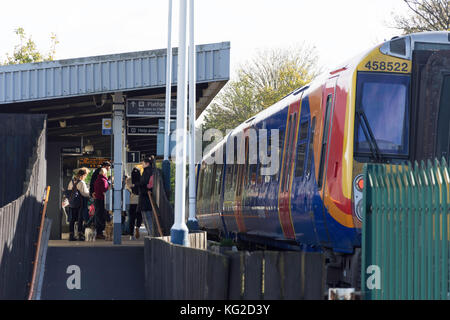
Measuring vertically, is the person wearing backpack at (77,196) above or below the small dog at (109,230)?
above

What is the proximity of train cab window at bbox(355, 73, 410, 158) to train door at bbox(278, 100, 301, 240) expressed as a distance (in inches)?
96.8

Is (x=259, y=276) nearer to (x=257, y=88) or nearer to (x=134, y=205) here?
(x=134, y=205)

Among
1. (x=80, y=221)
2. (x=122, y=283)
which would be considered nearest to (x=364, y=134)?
(x=122, y=283)

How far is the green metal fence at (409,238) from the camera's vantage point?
7762 mm

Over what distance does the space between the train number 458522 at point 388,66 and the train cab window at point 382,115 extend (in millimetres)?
78

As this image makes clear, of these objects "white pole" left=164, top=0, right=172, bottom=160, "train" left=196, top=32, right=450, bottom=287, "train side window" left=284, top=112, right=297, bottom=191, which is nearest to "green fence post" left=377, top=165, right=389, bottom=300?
"train" left=196, top=32, right=450, bottom=287

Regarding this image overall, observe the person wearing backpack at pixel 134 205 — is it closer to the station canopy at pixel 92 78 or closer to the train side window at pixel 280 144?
the station canopy at pixel 92 78

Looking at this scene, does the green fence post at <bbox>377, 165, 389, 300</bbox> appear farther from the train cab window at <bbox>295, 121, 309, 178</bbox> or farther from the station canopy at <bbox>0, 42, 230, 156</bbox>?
the station canopy at <bbox>0, 42, 230, 156</bbox>

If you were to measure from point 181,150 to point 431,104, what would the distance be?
3219mm

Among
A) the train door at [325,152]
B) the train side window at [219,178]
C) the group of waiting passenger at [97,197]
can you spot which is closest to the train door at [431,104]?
the train door at [325,152]

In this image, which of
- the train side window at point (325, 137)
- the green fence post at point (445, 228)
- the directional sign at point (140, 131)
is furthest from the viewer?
the directional sign at point (140, 131)

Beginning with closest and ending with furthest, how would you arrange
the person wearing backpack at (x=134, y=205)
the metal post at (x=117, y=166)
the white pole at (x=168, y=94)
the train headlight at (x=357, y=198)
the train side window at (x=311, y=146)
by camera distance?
the train headlight at (x=357, y=198)
the train side window at (x=311, y=146)
the metal post at (x=117, y=166)
the white pole at (x=168, y=94)
the person wearing backpack at (x=134, y=205)

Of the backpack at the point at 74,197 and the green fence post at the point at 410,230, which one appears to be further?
the backpack at the point at 74,197

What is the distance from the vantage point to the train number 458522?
11016mm
